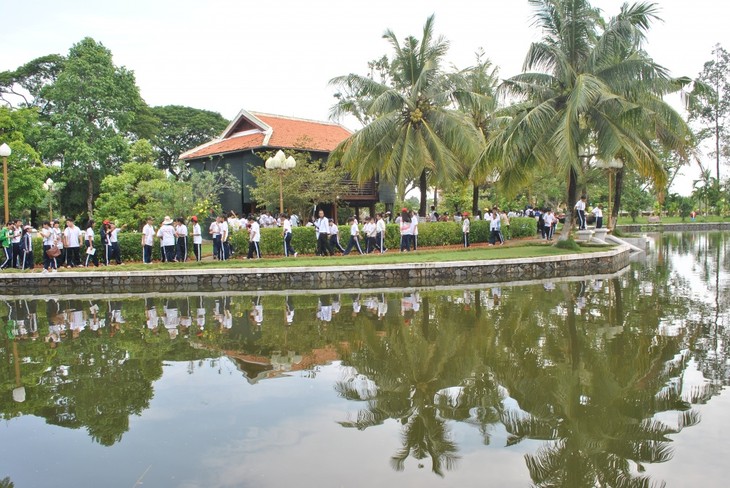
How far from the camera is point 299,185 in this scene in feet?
76.4

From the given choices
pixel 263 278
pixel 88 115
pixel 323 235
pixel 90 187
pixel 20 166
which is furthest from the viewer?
pixel 90 187

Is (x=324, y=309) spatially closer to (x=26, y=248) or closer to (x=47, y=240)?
(x=47, y=240)

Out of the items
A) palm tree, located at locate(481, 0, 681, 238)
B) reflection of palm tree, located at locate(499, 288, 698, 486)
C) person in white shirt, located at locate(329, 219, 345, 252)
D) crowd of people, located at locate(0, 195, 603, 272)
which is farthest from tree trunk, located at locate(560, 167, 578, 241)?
reflection of palm tree, located at locate(499, 288, 698, 486)

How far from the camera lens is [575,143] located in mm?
17781

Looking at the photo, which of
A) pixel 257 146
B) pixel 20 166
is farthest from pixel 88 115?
pixel 257 146

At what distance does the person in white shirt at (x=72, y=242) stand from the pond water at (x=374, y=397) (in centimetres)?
686

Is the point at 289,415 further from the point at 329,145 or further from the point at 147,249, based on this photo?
the point at 329,145

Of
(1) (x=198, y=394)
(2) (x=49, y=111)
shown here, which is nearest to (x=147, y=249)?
(1) (x=198, y=394)

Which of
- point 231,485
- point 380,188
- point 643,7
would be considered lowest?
point 231,485

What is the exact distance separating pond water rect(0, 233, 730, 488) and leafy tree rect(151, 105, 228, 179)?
34051 mm

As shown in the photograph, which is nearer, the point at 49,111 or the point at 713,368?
the point at 713,368

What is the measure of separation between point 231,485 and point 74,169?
3065 centimetres

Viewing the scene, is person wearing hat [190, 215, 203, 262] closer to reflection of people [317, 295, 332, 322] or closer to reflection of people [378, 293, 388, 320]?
reflection of people [317, 295, 332, 322]

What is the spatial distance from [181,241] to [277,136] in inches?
414
